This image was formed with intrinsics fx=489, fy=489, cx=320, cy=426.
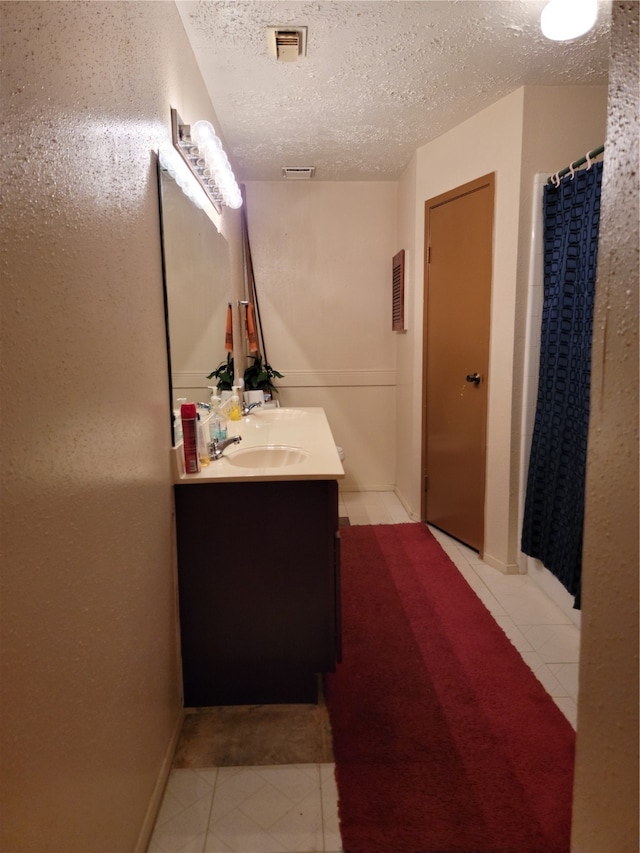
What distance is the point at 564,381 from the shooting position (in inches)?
84.2

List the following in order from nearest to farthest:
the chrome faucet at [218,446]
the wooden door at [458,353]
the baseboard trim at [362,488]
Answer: the chrome faucet at [218,446], the wooden door at [458,353], the baseboard trim at [362,488]

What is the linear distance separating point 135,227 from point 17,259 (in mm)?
575

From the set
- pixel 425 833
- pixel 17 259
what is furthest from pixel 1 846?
pixel 425 833

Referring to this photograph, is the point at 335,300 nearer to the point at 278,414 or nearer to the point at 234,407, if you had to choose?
the point at 278,414

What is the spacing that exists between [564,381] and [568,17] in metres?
1.31

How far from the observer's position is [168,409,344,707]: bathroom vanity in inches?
62.1

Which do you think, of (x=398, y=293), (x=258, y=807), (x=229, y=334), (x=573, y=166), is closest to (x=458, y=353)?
(x=398, y=293)

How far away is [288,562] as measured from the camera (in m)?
1.61

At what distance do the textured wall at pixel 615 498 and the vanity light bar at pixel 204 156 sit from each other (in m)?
1.41

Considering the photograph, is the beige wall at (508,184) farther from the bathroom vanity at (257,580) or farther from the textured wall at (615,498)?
the textured wall at (615,498)

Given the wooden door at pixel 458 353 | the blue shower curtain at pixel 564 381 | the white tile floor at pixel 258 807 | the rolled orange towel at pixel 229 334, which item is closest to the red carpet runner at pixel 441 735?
the white tile floor at pixel 258 807

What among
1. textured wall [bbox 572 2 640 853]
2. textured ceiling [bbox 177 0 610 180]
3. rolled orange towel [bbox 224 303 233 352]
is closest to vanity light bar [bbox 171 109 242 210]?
textured ceiling [bbox 177 0 610 180]

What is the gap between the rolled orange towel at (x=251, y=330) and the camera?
331 cm

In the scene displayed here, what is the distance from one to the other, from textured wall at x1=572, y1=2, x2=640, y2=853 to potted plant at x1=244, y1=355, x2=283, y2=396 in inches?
109
